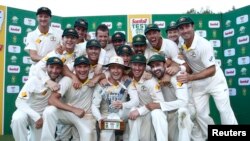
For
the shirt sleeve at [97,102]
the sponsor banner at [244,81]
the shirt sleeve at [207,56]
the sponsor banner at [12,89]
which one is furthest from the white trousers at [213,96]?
the sponsor banner at [12,89]

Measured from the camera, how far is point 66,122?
16.0 feet

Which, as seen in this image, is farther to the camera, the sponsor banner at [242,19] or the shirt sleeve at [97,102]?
the sponsor banner at [242,19]

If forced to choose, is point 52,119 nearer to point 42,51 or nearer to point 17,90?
point 42,51

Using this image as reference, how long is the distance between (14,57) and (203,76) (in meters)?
4.86

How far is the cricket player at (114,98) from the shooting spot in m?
4.70

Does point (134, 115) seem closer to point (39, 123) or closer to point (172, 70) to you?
point (172, 70)

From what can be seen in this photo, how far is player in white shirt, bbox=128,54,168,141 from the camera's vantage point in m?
4.49

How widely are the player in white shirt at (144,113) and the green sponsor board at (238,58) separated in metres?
4.19

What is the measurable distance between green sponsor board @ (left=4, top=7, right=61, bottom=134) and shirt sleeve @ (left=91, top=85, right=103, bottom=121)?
376cm

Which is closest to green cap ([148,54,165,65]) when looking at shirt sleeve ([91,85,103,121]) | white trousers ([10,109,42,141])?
shirt sleeve ([91,85,103,121])

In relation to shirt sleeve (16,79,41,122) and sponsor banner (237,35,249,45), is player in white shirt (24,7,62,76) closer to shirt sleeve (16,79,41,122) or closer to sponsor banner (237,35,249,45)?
shirt sleeve (16,79,41,122)

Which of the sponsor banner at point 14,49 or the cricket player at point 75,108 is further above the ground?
the sponsor banner at point 14,49

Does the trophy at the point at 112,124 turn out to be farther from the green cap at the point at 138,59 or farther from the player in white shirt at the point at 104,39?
the player in white shirt at the point at 104,39

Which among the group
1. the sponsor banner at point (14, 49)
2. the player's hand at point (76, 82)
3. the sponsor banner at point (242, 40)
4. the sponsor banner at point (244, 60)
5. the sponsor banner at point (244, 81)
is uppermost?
the sponsor banner at point (242, 40)
